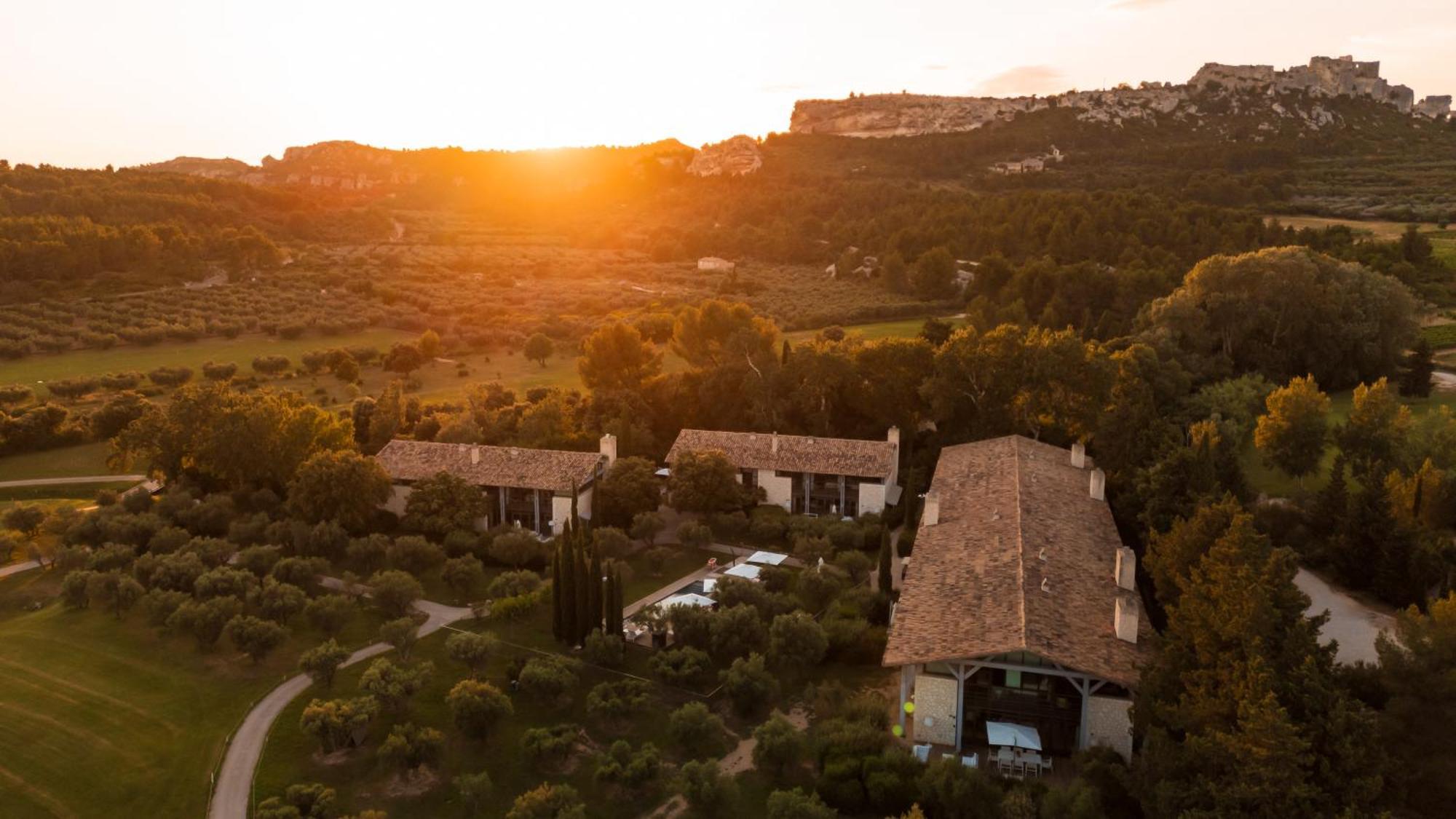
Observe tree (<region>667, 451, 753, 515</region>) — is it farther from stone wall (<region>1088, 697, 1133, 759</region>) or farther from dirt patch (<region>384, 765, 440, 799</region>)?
stone wall (<region>1088, 697, 1133, 759</region>)

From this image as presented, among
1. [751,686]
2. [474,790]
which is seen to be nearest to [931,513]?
[751,686]

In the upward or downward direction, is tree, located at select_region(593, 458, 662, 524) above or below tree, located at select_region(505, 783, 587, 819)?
above

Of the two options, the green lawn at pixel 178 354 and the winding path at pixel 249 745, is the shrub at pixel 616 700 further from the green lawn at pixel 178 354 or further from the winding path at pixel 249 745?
the green lawn at pixel 178 354

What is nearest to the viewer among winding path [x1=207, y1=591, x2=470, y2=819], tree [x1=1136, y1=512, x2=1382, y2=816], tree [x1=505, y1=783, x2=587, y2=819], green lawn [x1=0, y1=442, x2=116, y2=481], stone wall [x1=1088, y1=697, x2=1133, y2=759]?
tree [x1=1136, y1=512, x2=1382, y2=816]

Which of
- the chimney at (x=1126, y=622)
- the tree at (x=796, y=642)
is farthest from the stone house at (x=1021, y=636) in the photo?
the tree at (x=796, y=642)

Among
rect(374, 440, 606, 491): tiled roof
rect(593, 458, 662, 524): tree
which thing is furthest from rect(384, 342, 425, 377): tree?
rect(593, 458, 662, 524): tree

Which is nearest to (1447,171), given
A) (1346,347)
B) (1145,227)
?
(1145,227)
